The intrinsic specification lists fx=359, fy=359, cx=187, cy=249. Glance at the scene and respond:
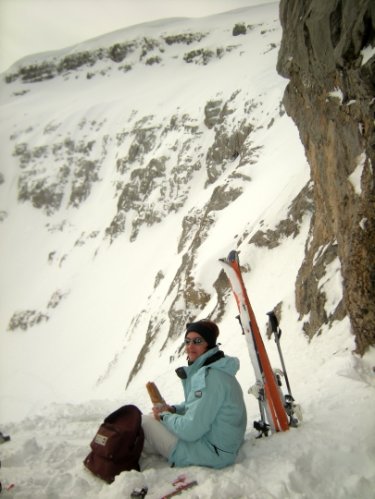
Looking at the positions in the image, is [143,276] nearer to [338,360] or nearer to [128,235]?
[128,235]

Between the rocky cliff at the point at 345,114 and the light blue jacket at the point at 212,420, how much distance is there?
8.30ft

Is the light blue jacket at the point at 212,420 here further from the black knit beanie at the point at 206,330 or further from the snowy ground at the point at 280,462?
the black knit beanie at the point at 206,330

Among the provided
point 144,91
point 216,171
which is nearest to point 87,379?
A: point 216,171

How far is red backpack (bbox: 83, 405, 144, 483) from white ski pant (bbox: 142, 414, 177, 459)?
4.6 inches

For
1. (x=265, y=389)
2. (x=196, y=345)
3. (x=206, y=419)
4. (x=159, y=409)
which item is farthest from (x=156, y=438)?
(x=265, y=389)

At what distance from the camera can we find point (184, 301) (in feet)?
57.4

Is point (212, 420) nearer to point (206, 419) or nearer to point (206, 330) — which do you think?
point (206, 419)

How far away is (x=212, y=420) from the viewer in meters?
3.21

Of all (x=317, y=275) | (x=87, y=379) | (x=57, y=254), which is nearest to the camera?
(x=317, y=275)

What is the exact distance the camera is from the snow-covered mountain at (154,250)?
3566mm

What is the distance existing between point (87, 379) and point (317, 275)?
64.8ft

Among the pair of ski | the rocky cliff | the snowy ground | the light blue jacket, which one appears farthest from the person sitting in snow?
the rocky cliff

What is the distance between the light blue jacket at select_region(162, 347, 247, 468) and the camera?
320cm

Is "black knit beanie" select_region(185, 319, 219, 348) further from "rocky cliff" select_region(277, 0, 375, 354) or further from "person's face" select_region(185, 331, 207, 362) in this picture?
"rocky cliff" select_region(277, 0, 375, 354)
